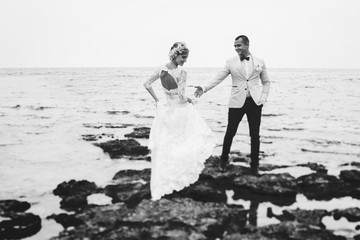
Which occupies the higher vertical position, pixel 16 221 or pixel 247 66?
pixel 247 66

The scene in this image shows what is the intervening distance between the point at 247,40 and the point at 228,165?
2.58 meters

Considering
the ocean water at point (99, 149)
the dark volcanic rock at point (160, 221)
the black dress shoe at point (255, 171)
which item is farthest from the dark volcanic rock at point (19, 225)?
the black dress shoe at point (255, 171)

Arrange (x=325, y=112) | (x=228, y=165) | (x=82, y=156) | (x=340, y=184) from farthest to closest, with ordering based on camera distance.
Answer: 1. (x=325, y=112)
2. (x=82, y=156)
3. (x=228, y=165)
4. (x=340, y=184)

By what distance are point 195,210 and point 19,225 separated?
234cm

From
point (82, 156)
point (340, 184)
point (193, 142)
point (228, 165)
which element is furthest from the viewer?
point (82, 156)

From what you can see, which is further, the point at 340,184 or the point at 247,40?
the point at 247,40

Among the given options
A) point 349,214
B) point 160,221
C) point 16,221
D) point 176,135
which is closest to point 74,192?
point 16,221

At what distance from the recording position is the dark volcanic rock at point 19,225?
14.1 feet

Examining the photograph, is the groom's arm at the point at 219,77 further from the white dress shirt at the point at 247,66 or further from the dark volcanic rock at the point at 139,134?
the dark volcanic rock at the point at 139,134

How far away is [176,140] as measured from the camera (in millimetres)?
6445

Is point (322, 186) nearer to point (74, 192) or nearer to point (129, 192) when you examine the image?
point (129, 192)

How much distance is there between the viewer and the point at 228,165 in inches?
289

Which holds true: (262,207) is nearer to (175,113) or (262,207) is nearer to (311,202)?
(311,202)

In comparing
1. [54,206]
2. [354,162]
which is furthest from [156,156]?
[354,162]
